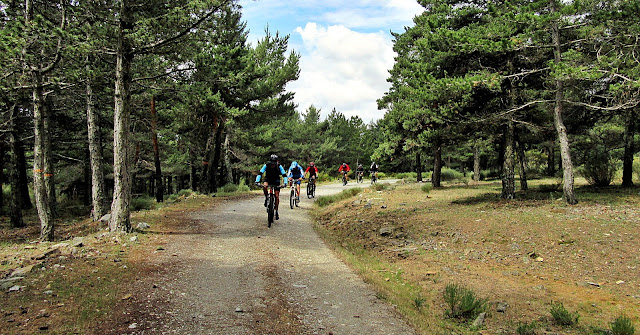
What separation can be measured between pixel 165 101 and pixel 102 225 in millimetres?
12015

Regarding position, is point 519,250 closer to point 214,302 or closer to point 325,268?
point 325,268

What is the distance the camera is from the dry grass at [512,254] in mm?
6141

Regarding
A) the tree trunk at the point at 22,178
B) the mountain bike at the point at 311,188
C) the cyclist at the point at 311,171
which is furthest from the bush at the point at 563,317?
the tree trunk at the point at 22,178

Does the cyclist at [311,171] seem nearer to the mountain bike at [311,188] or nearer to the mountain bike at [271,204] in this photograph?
the mountain bike at [311,188]

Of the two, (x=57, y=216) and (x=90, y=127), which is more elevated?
(x=90, y=127)

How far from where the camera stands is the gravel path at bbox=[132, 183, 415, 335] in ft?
15.7

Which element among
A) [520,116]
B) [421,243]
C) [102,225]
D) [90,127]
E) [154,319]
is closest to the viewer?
[154,319]

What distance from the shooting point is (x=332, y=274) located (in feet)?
24.1

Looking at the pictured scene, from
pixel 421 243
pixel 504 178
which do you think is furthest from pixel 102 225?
pixel 504 178

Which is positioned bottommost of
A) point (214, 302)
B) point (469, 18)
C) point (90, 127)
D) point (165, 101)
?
point (214, 302)

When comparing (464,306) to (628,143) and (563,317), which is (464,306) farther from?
(628,143)

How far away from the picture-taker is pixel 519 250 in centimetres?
937

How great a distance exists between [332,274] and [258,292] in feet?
5.92

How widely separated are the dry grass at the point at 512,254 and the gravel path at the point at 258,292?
65 centimetres
